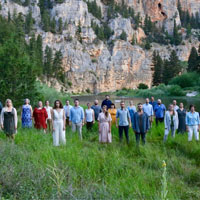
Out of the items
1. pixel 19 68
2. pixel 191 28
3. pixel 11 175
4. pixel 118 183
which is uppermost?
pixel 191 28

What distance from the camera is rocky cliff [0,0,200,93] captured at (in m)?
81.9

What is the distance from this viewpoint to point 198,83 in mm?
50875

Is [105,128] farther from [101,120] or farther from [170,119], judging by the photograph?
[170,119]

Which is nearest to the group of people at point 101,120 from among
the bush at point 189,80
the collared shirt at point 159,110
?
the collared shirt at point 159,110

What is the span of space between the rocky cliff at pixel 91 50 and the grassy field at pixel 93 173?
66.9 meters

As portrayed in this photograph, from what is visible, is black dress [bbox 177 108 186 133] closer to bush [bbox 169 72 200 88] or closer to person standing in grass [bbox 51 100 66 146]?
person standing in grass [bbox 51 100 66 146]

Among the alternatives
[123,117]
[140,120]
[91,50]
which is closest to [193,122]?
[140,120]

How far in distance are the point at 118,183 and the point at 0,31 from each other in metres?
31.6

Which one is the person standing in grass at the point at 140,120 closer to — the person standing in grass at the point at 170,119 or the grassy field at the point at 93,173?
the grassy field at the point at 93,173

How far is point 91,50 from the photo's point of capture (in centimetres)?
8656

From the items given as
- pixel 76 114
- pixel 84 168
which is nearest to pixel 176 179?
pixel 84 168

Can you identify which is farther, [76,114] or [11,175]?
[76,114]

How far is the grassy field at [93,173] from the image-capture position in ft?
11.8

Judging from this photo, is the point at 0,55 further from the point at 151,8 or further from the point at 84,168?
the point at 151,8
